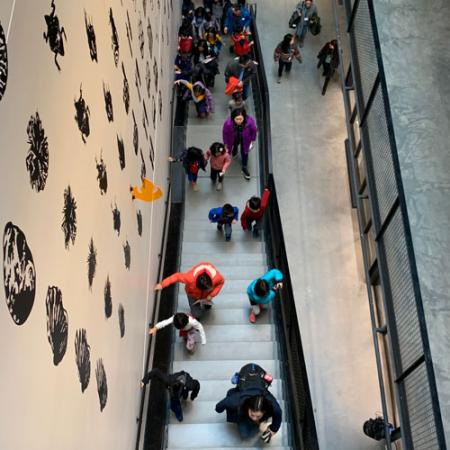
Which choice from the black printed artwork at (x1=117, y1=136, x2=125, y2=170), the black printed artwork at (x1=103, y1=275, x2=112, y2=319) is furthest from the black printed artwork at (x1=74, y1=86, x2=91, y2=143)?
the black printed artwork at (x1=103, y1=275, x2=112, y2=319)

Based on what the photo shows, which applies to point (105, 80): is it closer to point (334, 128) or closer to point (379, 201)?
point (379, 201)

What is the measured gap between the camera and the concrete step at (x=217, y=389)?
729cm

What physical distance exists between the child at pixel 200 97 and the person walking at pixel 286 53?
227 cm

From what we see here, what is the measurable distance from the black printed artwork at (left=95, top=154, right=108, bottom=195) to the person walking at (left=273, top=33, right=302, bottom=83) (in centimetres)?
916

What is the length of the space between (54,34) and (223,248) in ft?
22.1

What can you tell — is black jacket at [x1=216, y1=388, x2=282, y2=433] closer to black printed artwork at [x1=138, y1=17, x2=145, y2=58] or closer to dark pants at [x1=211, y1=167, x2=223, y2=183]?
black printed artwork at [x1=138, y1=17, x2=145, y2=58]

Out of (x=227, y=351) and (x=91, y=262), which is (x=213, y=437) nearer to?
(x=227, y=351)

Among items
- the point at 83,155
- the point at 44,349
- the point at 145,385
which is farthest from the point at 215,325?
the point at 44,349

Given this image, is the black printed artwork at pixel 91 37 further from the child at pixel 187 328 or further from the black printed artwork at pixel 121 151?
the child at pixel 187 328

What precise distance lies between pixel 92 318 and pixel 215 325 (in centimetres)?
444

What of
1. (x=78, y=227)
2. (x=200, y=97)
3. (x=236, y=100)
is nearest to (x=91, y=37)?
(x=78, y=227)

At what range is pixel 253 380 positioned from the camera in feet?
21.1

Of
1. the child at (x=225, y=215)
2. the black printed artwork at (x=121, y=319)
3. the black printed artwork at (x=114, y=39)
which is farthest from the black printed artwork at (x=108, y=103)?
the child at (x=225, y=215)

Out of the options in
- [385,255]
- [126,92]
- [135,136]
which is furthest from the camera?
[385,255]
